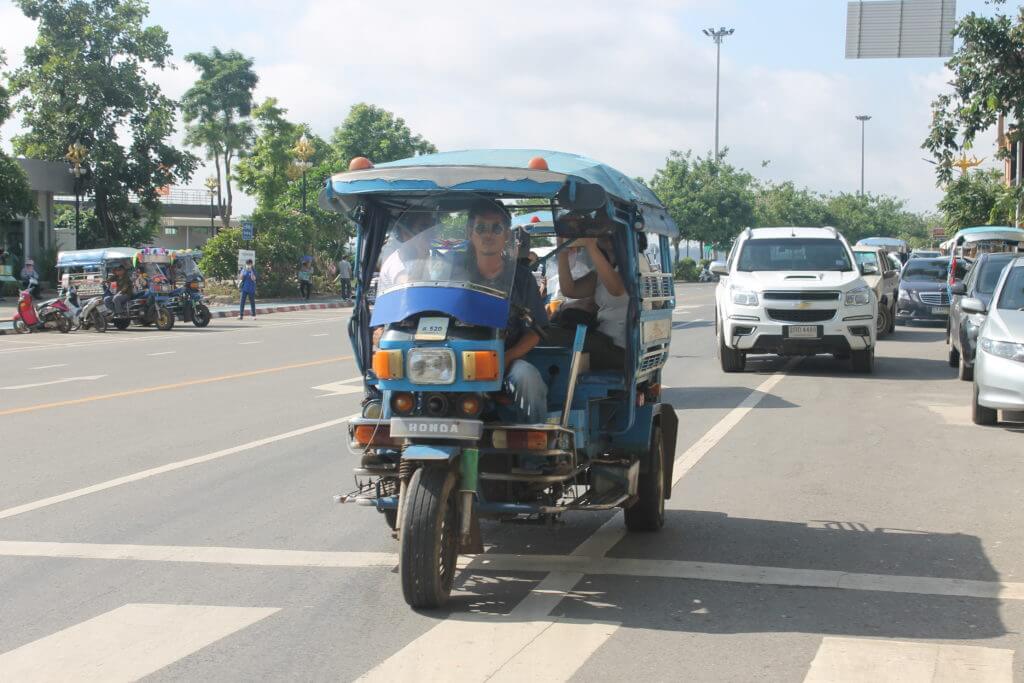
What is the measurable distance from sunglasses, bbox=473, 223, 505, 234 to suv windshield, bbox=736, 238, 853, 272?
13214mm

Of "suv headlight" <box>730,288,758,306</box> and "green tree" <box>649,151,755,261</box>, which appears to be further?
"green tree" <box>649,151,755,261</box>

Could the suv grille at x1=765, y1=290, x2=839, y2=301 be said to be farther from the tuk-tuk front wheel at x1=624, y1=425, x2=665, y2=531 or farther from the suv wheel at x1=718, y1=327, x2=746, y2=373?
the tuk-tuk front wheel at x1=624, y1=425, x2=665, y2=531

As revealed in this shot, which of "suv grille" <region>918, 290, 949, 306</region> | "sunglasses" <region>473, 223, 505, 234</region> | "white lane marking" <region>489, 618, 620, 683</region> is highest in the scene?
"sunglasses" <region>473, 223, 505, 234</region>

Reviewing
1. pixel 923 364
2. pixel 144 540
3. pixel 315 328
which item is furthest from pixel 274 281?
pixel 144 540

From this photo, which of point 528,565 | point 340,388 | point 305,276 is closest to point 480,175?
point 528,565

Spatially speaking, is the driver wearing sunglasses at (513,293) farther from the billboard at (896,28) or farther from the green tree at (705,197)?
the green tree at (705,197)

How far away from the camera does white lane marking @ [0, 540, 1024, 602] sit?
643 cm

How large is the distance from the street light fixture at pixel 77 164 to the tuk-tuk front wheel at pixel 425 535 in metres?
44.8

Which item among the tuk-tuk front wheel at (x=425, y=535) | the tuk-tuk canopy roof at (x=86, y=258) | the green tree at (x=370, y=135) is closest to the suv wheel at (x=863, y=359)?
the tuk-tuk front wheel at (x=425, y=535)

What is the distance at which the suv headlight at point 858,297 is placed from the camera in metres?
18.0

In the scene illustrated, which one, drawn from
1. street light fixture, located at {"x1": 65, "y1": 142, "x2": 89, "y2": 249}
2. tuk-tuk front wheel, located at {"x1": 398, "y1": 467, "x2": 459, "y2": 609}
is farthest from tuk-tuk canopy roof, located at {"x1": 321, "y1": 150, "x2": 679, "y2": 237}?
street light fixture, located at {"x1": 65, "y1": 142, "x2": 89, "y2": 249}

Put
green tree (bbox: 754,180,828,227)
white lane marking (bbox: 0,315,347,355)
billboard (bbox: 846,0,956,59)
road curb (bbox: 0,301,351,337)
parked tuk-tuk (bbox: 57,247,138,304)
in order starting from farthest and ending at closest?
green tree (bbox: 754,180,828,227) → road curb (bbox: 0,301,351,337) → parked tuk-tuk (bbox: 57,247,138,304) → white lane marking (bbox: 0,315,347,355) → billboard (bbox: 846,0,956,59)

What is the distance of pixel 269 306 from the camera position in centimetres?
4325

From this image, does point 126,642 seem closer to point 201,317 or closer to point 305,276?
point 201,317
